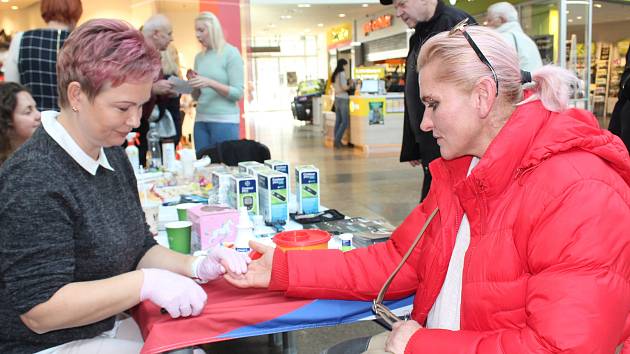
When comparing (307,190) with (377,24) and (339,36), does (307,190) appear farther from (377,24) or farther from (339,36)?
(339,36)

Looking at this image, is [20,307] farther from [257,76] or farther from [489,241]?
[257,76]

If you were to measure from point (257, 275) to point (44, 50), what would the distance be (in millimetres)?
2365

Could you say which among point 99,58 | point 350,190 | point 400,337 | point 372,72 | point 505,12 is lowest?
point 350,190

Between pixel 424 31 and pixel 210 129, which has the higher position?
pixel 424 31

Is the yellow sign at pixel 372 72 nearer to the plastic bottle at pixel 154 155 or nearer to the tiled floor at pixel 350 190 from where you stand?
the tiled floor at pixel 350 190

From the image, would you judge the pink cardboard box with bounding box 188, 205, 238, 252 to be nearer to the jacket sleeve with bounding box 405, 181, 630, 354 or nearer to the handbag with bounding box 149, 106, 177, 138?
the jacket sleeve with bounding box 405, 181, 630, 354

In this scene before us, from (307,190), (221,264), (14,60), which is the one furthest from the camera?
A: (14,60)

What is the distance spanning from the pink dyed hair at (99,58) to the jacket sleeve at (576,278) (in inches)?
39.8

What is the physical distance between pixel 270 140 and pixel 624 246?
40.7 ft

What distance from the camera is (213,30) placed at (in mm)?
4219

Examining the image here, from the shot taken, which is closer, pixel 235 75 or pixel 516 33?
pixel 235 75

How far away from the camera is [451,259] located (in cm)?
138

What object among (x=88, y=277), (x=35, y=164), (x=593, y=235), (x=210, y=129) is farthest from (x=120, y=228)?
(x=210, y=129)

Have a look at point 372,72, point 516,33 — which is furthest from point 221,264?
point 372,72
